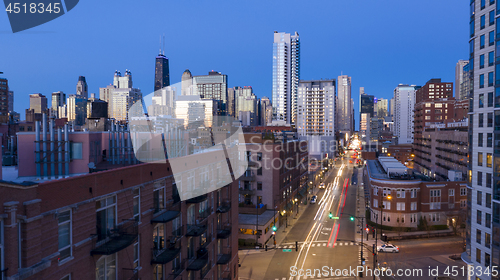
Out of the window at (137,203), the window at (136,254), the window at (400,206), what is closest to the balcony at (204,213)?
the window at (136,254)

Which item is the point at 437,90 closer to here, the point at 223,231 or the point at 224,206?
the point at 224,206

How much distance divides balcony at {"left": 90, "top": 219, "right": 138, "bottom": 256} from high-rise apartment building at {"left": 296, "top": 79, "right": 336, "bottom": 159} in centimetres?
14811

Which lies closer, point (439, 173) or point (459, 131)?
point (459, 131)

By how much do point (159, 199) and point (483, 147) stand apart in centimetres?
2656

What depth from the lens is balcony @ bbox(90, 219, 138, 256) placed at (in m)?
10.5

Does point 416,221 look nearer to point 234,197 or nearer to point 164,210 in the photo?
point 234,197

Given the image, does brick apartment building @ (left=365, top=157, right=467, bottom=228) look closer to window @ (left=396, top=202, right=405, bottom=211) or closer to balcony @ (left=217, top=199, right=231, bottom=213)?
window @ (left=396, top=202, right=405, bottom=211)

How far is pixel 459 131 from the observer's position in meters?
57.9

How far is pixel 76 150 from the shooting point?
47.6 ft

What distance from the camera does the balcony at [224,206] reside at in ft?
76.8

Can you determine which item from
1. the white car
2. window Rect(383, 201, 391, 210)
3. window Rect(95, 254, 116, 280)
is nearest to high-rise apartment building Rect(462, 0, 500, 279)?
the white car

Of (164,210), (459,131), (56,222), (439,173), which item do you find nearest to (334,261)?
(164,210)

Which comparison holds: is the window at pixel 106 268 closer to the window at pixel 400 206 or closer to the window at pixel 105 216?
the window at pixel 105 216

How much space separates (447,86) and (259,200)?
15503cm
